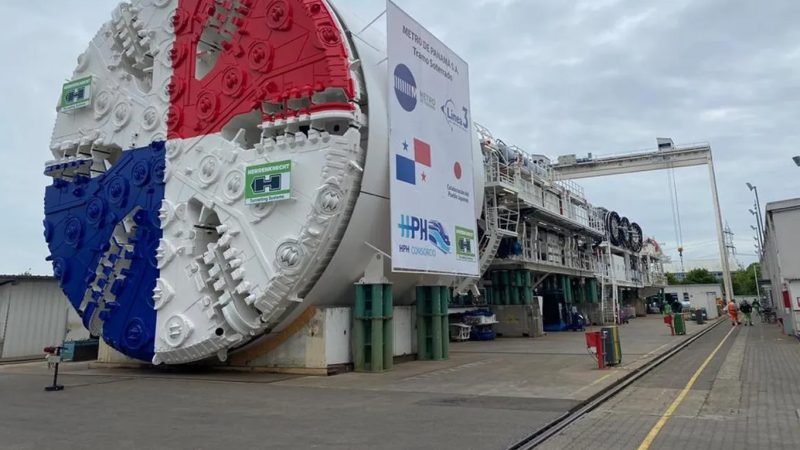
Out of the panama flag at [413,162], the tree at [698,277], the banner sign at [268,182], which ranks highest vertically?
the tree at [698,277]

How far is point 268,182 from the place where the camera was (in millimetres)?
16344

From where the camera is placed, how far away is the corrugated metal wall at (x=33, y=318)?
2339cm

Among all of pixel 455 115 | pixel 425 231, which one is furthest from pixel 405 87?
pixel 425 231

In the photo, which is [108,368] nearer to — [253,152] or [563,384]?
[253,152]

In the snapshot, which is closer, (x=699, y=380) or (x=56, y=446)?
(x=56, y=446)

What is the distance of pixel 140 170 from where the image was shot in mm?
19125

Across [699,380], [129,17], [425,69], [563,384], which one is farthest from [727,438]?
[129,17]

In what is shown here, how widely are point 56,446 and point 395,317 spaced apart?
13368 mm

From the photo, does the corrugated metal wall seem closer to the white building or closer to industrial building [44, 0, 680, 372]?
industrial building [44, 0, 680, 372]

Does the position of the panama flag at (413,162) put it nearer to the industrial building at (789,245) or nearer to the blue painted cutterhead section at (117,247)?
the blue painted cutterhead section at (117,247)

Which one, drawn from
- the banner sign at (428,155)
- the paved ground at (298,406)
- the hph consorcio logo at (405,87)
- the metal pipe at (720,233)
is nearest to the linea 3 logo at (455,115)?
the banner sign at (428,155)

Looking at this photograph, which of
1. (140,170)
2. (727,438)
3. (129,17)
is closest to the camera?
(727,438)

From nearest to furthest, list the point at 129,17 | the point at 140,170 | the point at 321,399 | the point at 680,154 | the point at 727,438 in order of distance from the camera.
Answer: the point at 727,438 → the point at 321,399 → the point at 140,170 → the point at 129,17 → the point at 680,154

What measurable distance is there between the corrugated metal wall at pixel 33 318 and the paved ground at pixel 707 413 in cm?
2433
